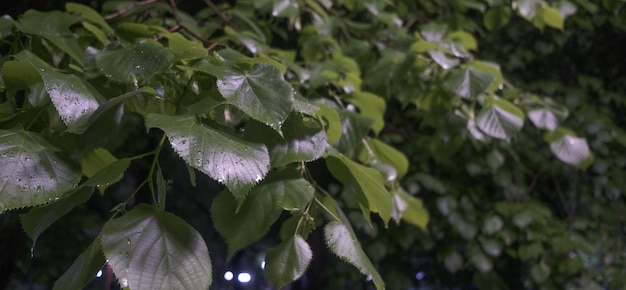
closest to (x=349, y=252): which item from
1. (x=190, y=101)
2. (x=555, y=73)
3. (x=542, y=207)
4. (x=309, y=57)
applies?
(x=190, y=101)

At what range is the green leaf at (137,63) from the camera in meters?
0.71

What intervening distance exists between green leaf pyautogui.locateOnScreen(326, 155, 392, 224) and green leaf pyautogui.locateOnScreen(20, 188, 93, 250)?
0.28 m

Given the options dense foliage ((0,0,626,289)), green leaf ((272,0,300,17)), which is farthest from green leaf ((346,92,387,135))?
green leaf ((272,0,300,17))

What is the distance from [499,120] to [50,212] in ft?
2.95

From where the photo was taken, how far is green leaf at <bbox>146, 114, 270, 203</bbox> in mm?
554

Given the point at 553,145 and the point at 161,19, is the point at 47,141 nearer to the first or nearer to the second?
the point at 161,19

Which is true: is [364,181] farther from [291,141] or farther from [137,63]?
[137,63]

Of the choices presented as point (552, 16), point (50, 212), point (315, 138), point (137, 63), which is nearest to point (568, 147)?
point (552, 16)

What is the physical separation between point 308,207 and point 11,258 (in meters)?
1.87

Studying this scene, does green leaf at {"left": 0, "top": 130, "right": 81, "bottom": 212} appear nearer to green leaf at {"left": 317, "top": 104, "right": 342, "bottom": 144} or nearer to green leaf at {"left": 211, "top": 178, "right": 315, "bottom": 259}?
green leaf at {"left": 211, "top": 178, "right": 315, "bottom": 259}

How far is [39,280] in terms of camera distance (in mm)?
2242

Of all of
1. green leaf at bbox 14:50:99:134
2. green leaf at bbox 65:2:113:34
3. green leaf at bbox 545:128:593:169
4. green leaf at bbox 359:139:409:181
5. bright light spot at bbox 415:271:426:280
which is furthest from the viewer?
bright light spot at bbox 415:271:426:280

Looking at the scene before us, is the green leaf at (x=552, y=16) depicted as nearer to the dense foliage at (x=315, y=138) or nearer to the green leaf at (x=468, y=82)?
the dense foliage at (x=315, y=138)

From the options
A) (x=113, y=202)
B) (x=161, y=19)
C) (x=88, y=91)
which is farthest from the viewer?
(x=113, y=202)
